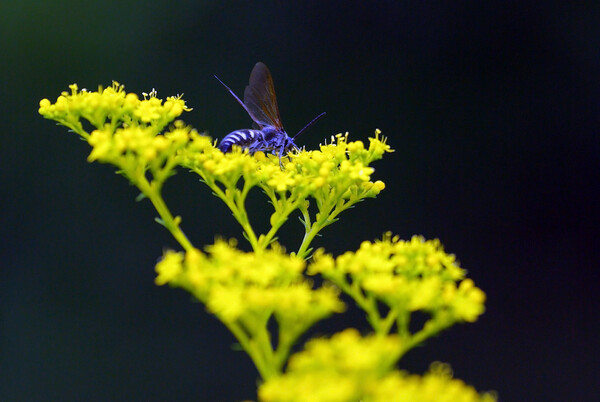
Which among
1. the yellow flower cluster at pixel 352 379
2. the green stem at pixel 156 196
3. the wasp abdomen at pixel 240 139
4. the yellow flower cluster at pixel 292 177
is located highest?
the wasp abdomen at pixel 240 139

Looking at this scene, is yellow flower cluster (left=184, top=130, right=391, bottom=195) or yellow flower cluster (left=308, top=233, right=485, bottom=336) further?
yellow flower cluster (left=184, top=130, right=391, bottom=195)

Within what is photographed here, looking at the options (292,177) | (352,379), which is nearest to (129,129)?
(292,177)

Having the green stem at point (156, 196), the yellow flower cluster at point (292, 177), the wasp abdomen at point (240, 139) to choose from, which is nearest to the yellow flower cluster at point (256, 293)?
the green stem at point (156, 196)

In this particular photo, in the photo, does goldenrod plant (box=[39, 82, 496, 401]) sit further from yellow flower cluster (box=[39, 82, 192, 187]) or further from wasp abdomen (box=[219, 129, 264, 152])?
wasp abdomen (box=[219, 129, 264, 152])

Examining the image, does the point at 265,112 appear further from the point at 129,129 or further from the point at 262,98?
the point at 129,129

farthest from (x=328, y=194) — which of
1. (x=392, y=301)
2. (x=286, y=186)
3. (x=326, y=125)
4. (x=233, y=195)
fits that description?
(x=326, y=125)

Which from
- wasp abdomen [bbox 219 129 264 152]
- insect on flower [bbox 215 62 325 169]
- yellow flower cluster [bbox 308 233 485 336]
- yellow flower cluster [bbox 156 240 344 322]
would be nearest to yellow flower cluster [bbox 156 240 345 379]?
yellow flower cluster [bbox 156 240 344 322]

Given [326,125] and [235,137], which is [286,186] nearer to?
[235,137]

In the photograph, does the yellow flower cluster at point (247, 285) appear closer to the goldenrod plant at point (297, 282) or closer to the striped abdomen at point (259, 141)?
the goldenrod plant at point (297, 282)
